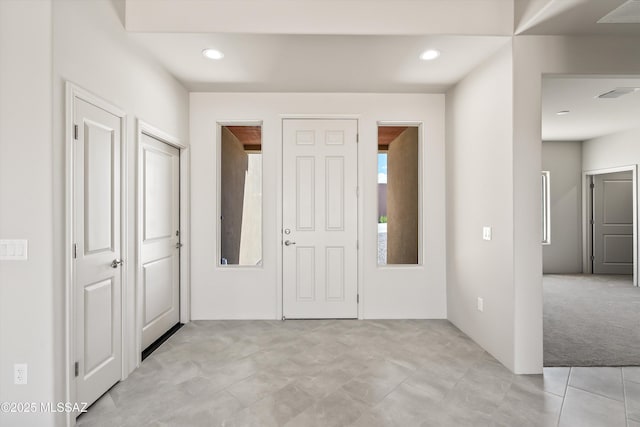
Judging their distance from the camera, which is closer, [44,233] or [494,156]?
[44,233]

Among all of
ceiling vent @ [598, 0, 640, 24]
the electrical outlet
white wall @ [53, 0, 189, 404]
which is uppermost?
ceiling vent @ [598, 0, 640, 24]

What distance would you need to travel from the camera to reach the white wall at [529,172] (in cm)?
266

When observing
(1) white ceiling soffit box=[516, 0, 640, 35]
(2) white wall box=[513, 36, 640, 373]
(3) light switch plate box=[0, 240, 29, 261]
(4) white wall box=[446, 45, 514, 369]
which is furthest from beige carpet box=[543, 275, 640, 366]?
(3) light switch plate box=[0, 240, 29, 261]

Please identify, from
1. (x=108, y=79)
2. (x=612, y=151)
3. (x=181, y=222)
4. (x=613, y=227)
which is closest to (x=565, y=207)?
(x=613, y=227)

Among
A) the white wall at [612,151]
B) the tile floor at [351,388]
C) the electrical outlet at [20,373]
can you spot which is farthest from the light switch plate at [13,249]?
the white wall at [612,151]

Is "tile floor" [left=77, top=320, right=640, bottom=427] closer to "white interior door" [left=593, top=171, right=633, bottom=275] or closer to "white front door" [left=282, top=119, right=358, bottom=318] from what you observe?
"white front door" [left=282, top=119, right=358, bottom=318]

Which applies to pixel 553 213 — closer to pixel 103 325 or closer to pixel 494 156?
pixel 494 156

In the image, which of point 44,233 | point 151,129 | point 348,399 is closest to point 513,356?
point 348,399

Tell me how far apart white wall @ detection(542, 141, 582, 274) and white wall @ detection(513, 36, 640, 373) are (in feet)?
16.3

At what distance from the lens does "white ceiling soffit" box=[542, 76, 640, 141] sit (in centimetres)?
376

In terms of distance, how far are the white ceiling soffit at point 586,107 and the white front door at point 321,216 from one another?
2.09 m

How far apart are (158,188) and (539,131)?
11.0 feet

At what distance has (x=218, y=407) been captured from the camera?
2199 millimetres

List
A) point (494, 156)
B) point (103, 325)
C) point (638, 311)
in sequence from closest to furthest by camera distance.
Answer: point (103, 325), point (494, 156), point (638, 311)
